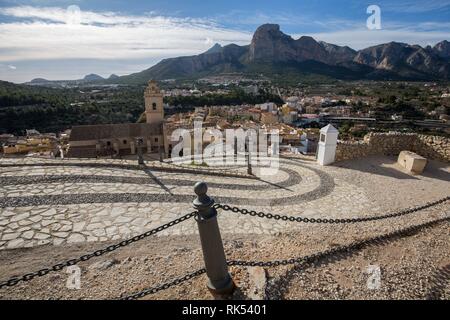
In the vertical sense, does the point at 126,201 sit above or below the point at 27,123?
above

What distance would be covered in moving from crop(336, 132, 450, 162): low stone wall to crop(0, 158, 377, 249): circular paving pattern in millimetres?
2650

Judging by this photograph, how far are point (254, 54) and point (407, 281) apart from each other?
17271 centimetres

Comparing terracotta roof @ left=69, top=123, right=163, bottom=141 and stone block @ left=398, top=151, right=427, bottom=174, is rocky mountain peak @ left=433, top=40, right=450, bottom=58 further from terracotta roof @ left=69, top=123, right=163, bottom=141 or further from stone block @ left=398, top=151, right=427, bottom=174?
stone block @ left=398, top=151, right=427, bottom=174

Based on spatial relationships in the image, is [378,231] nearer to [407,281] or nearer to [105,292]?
[407,281]

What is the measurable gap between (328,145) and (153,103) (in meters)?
22.9

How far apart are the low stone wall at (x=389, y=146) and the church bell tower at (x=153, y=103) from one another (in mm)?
22080

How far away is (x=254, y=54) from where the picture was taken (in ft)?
531

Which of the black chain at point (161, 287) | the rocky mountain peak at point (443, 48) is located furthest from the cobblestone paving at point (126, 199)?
the rocky mountain peak at point (443, 48)

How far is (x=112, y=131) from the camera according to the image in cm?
2733

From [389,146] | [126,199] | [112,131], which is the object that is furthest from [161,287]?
[112,131]

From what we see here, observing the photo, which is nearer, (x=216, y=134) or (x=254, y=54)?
(x=216, y=134)

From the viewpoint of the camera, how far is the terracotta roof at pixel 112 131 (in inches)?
1043

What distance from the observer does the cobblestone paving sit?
470 centimetres
